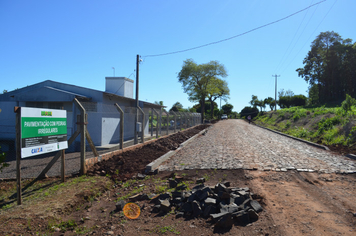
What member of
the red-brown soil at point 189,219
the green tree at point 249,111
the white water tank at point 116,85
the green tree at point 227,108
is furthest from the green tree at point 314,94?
the red-brown soil at point 189,219

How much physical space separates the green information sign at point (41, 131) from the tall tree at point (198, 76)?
50285 millimetres

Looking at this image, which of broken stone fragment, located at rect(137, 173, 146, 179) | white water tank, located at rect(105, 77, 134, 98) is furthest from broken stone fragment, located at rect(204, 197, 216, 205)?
white water tank, located at rect(105, 77, 134, 98)

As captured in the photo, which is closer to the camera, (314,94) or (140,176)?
(140,176)

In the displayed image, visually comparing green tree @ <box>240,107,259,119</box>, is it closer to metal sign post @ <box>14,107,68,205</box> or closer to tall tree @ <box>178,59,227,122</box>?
tall tree @ <box>178,59,227,122</box>

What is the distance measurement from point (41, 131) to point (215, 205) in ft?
13.8

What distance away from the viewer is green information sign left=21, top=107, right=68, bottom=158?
5137 mm

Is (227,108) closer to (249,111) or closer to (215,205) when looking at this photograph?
(249,111)

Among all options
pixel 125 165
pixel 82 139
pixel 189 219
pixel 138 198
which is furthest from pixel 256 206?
pixel 82 139

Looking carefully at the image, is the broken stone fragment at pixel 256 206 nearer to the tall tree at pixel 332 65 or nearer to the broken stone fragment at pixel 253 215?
the broken stone fragment at pixel 253 215

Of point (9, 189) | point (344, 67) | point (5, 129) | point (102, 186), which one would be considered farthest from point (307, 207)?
point (344, 67)

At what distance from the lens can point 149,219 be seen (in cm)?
429

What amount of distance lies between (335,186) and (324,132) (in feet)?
41.2

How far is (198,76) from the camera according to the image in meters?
57.2

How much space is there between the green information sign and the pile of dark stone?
284 cm
